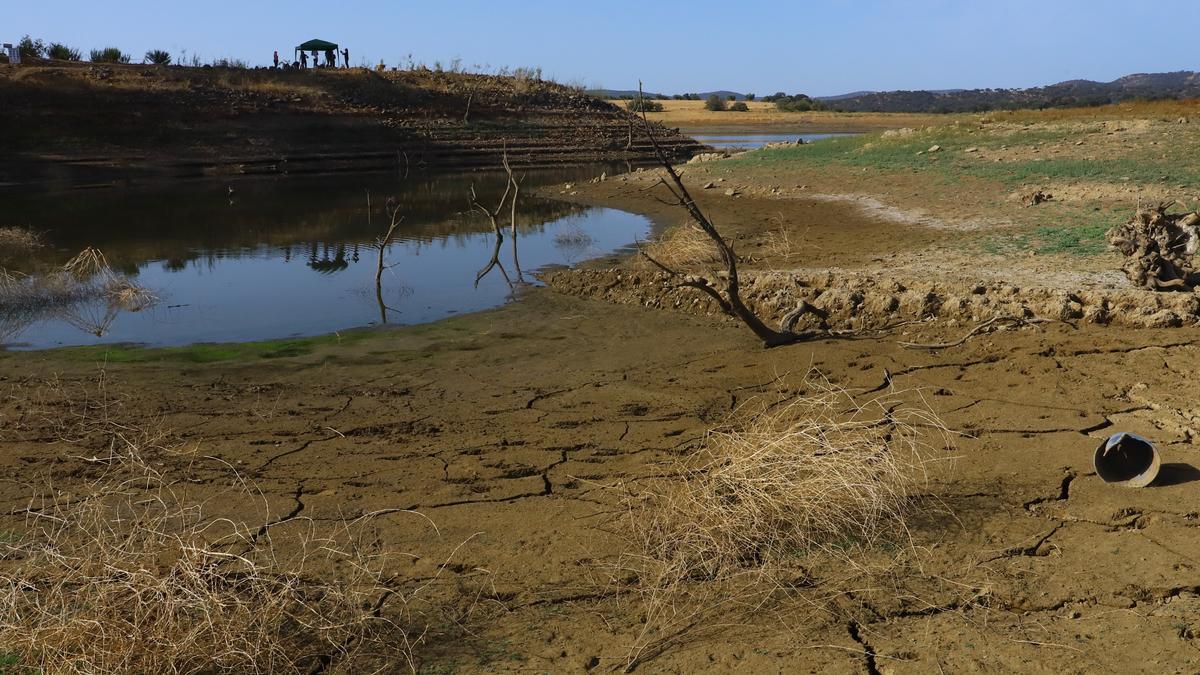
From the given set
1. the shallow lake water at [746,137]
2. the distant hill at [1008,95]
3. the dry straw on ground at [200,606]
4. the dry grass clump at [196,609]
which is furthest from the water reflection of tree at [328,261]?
the distant hill at [1008,95]

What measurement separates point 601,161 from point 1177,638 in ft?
114

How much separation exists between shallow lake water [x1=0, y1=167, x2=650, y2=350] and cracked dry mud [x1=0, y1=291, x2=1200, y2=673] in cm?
169

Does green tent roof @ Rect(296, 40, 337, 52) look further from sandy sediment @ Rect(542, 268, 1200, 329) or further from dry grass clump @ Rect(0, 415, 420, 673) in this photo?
dry grass clump @ Rect(0, 415, 420, 673)

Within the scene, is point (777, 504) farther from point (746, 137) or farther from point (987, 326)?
point (746, 137)

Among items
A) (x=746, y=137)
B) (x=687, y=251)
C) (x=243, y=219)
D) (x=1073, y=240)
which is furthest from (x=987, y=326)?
(x=746, y=137)

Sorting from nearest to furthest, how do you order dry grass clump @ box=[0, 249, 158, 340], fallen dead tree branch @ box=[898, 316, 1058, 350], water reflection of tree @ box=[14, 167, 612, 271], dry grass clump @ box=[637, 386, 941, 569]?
dry grass clump @ box=[637, 386, 941, 569]
fallen dead tree branch @ box=[898, 316, 1058, 350]
dry grass clump @ box=[0, 249, 158, 340]
water reflection of tree @ box=[14, 167, 612, 271]

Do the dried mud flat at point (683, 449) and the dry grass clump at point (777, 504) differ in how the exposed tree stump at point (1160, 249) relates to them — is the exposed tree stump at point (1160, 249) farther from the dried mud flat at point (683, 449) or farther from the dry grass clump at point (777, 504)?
the dry grass clump at point (777, 504)

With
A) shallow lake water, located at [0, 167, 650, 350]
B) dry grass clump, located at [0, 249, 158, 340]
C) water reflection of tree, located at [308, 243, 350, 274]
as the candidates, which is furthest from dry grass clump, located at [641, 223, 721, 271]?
dry grass clump, located at [0, 249, 158, 340]

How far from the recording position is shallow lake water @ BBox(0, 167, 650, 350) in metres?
10.6

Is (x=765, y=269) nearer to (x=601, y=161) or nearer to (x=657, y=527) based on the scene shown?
(x=657, y=527)

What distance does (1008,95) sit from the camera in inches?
4690

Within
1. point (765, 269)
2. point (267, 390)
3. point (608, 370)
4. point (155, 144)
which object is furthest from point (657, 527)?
point (155, 144)

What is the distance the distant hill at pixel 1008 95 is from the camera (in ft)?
302

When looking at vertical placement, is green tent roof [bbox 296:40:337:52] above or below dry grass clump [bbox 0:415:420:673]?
above
